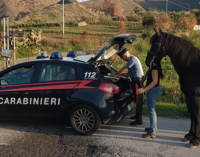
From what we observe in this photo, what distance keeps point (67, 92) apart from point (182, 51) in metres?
2.36

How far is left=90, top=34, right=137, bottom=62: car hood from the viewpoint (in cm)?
586

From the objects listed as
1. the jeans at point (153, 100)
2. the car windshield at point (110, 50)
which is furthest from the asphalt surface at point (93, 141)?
the car windshield at point (110, 50)

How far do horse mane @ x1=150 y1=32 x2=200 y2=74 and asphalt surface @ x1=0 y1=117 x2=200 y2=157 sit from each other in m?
1.45

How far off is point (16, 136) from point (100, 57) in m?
2.35

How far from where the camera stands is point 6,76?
6172 mm

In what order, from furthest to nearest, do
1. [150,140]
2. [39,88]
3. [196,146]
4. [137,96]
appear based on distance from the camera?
[137,96] < [39,88] < [150,140] < [196,146]

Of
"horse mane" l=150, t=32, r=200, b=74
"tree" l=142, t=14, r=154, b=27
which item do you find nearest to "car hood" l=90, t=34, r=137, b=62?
"horse mane" l=150, t=32, r=200, b=74

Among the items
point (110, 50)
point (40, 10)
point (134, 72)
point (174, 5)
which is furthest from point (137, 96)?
point (174, 5)

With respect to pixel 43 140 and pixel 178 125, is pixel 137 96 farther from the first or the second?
pixel 43 140

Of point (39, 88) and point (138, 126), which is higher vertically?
point (39, 88)

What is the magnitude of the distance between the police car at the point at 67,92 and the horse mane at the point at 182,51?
3.59ft

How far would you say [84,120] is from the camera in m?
5.64

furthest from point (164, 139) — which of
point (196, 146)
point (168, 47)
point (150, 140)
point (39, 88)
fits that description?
point (39, 88)

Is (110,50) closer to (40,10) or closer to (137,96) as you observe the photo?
(137,96)
